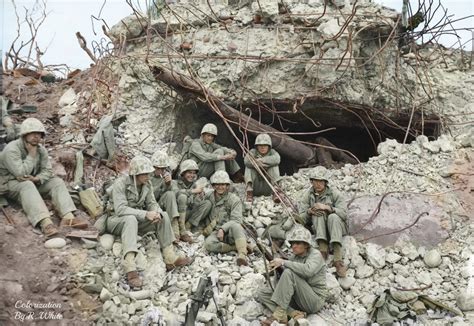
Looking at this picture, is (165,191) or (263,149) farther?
(263,149)

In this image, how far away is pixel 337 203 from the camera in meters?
6.84

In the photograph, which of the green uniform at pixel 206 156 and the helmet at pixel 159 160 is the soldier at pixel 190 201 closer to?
the helmet at pixel 159 160

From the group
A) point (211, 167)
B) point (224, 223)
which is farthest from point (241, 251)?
point (211, 167)

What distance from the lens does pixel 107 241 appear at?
19.6 ft

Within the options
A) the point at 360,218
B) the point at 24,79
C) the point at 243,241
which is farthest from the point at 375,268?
the point at 24,79

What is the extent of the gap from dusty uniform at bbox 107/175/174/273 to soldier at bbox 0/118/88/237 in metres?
0.38

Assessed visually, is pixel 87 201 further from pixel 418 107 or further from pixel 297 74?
pixel 418 107

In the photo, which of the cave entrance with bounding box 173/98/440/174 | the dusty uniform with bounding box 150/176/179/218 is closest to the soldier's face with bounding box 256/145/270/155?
the cave entrance with bounding box 173/98/440/174

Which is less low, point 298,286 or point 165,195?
point 165,195

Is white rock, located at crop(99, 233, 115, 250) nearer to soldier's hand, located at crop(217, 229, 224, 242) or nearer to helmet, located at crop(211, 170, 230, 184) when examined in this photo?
soldier's hand, located at crop(217, 229, 224, 242)

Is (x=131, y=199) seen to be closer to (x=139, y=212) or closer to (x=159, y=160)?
(x=139, y=212)

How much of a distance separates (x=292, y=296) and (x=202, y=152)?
288 cm

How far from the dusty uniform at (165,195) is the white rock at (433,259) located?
10.1 ft

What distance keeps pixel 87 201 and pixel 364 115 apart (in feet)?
17.2
